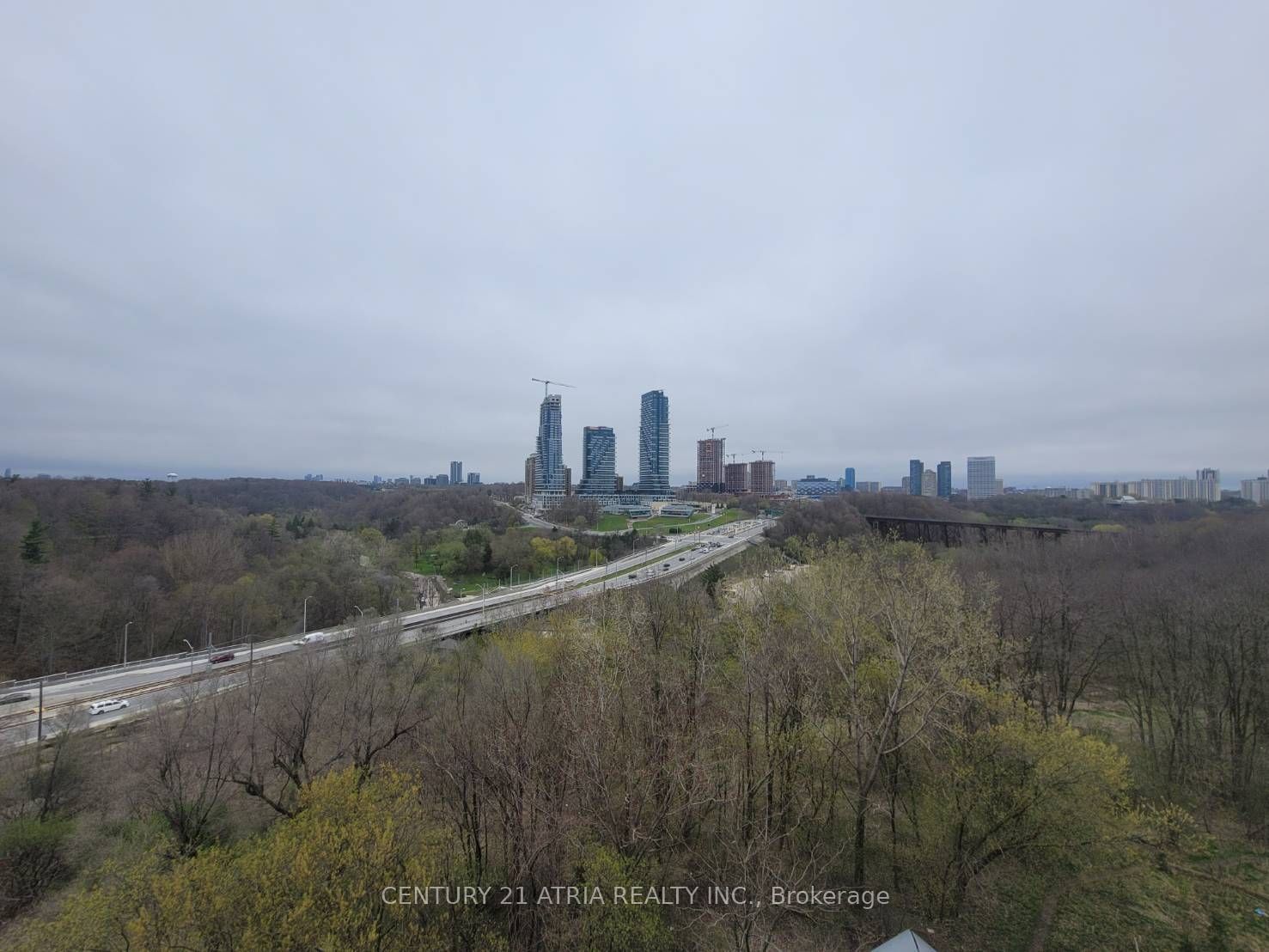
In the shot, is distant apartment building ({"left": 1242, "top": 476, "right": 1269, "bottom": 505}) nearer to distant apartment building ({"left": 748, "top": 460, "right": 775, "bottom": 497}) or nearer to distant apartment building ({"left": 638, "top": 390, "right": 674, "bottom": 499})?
distant apartment building ({"left": 748, "top": 460, "right": 775, "bottom": 497})

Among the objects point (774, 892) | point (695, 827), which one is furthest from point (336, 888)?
point (695, 827)

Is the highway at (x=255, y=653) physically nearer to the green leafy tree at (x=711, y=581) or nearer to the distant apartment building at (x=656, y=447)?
the green leafy tree at (x=711, y=581)

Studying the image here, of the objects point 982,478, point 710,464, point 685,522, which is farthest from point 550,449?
point 982,478

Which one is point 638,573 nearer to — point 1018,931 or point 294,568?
point 294,568

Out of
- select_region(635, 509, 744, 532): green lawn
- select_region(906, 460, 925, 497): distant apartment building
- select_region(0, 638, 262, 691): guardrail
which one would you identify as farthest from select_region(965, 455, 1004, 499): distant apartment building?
select_region(0, 638, 262, 691): guardrail

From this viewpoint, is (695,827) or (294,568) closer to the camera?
(695,827)
